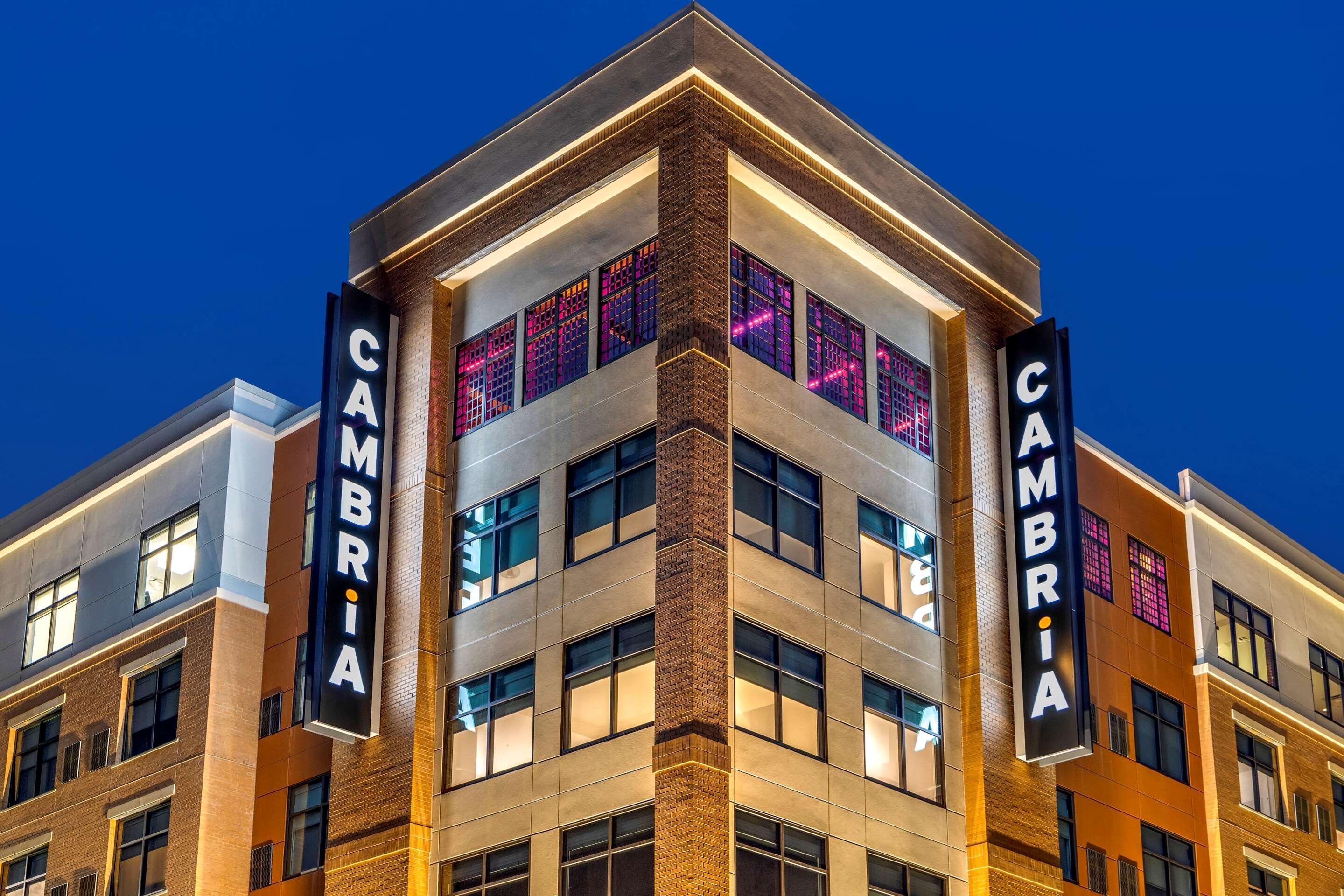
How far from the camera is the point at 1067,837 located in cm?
4209

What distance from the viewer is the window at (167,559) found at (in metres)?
45.7

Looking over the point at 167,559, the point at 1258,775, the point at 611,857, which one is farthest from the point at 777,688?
the point at 1258,775

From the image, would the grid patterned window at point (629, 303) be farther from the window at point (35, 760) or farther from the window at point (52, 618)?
the window at point (35, 760)

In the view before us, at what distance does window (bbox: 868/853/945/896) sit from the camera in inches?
1383

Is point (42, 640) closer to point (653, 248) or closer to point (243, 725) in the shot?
point (243, 725)

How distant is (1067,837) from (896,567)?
8.84m

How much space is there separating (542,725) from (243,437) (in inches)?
604

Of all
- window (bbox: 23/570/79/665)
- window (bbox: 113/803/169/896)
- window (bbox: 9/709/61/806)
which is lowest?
window (bbox: 113/803/169/896)

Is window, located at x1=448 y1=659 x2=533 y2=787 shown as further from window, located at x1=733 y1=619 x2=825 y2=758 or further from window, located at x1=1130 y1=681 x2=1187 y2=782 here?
window, located at x1=1130 y1=681 x2=1187 y2=782

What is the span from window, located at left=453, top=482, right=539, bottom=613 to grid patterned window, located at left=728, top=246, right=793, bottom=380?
5.63m

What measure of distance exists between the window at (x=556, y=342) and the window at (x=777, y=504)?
4423mm

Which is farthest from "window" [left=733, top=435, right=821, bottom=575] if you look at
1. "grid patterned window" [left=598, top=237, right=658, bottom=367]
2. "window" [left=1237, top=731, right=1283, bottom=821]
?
"window" [left=1237, top=731, right=1283, bottom=821]

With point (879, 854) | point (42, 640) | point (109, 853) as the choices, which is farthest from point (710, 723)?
point (42, 640)

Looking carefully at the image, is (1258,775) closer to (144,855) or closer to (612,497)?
(612,497)
